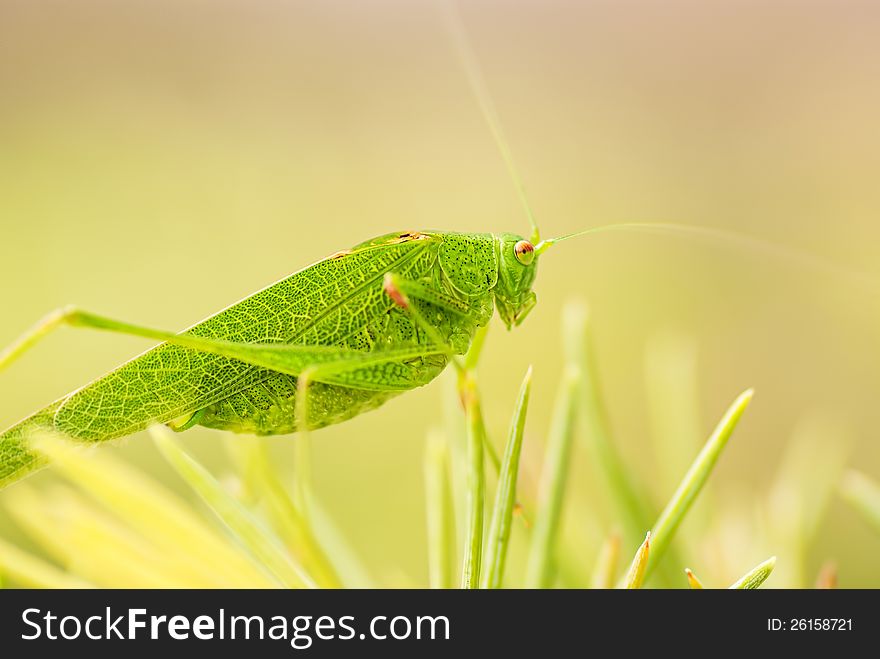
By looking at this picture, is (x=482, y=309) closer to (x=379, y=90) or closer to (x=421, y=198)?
(x=421, y=198)

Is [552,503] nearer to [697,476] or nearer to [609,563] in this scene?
[609,563]

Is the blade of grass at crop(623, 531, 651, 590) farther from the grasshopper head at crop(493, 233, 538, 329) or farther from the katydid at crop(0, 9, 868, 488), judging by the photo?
the grasshopper head at crop(493, 233, 538, 329)

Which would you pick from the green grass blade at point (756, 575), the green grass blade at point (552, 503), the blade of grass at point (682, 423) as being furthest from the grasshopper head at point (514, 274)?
the green grass blade at point (756, 575)

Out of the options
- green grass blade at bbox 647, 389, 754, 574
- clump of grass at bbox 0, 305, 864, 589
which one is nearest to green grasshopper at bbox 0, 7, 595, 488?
clump of grass at bbox 0, 305, 864, 589

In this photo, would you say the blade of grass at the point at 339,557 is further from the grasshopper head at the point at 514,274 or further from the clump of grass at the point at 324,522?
the grasshopper head at the point at 514,274

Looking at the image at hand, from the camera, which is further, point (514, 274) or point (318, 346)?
point (514, 274)

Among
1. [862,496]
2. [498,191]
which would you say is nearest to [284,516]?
[862,496]
